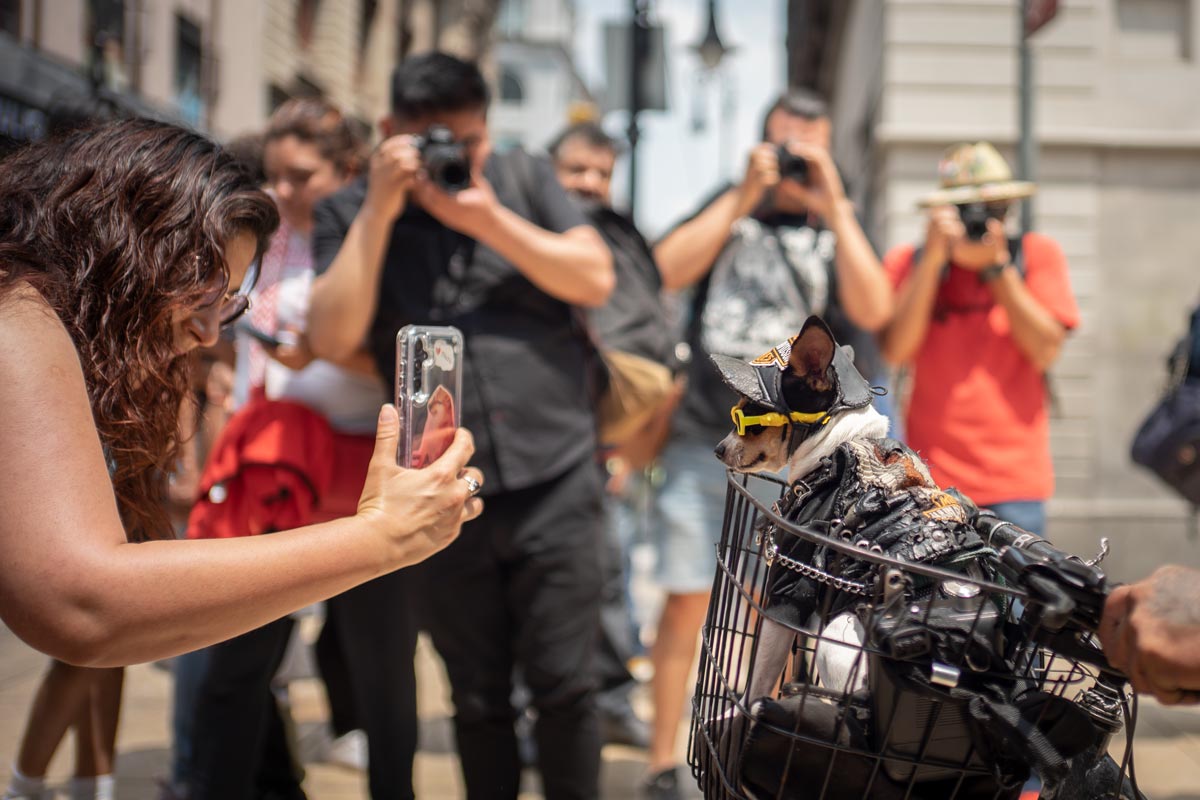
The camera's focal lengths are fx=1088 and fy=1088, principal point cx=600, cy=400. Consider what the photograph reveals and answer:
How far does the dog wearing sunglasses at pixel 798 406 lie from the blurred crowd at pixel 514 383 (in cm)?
126

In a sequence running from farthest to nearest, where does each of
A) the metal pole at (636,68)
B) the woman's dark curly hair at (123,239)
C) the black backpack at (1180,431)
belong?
the metal pole at (636,68) → the black backpack at (1180,431) → the woman's dark curly hair at (123,239)

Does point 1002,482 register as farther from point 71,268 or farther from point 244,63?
point 244,63

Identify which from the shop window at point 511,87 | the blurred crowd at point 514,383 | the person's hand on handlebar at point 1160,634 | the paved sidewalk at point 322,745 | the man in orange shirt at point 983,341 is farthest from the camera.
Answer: the shop window at point 511,87

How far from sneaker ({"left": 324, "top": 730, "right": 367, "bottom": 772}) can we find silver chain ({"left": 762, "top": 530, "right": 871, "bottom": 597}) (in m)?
3.08

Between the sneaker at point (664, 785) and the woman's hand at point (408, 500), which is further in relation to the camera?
the sneaker at point (664, 785)

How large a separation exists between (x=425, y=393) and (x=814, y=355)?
68 centimetres

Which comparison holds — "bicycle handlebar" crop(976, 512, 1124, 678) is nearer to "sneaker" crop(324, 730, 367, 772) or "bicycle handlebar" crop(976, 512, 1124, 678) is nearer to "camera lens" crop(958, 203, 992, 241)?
"camera lens" crop(958, 203, 992, 241)

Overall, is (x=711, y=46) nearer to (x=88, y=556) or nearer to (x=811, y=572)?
(x=811, y=572)

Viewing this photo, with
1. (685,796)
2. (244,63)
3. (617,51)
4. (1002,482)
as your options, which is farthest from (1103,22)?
(244,63)

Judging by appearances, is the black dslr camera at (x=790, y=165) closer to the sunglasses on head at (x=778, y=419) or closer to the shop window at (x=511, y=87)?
the sunglasses on head at (x=778, y=419)

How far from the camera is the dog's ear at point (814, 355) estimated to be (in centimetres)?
147

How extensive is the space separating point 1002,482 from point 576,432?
1.37m

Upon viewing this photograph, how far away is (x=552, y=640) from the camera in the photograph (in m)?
2.79

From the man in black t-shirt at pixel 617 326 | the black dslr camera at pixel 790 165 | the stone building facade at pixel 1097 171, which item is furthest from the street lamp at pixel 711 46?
the black dslr camera at pixel 790 165
